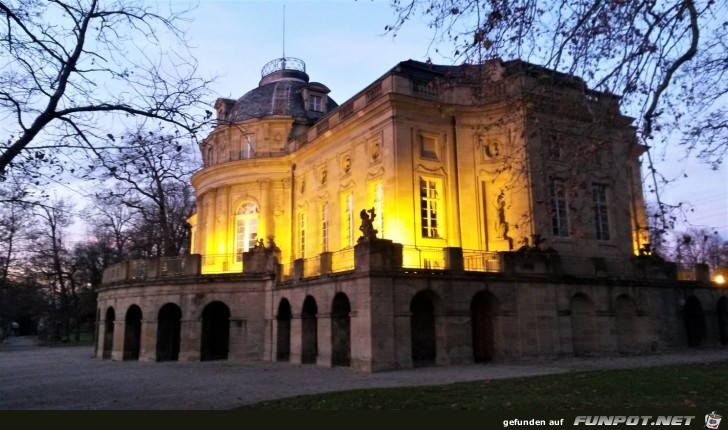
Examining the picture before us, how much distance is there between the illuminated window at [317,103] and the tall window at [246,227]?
22.4 ft

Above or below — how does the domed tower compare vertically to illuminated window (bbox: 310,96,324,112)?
below

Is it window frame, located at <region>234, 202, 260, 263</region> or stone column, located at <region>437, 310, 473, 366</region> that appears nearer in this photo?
stone column, located at <region>437, 310, 473, 366</region>

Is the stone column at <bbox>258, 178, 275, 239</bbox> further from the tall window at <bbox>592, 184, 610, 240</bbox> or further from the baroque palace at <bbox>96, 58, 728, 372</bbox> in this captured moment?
the tall window at <bbox>592, 184, 610, 240</bbox>

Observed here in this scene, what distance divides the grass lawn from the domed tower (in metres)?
19.9

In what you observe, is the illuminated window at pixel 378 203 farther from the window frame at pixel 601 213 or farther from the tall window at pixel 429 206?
the window frame at pixel 601 213

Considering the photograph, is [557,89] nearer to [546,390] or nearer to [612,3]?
[612,3]

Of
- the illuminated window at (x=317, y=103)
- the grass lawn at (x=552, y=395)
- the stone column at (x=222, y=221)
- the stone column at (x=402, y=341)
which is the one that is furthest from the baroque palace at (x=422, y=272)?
the grass lawn at (x=552, y=395)

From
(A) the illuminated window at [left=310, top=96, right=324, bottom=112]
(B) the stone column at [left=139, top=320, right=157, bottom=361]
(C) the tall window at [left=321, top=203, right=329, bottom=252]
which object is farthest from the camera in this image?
(A) the illuminated window at [left=310, top=96, right=324, bottom=112]

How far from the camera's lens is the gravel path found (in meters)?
12.4

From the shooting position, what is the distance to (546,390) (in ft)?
36.9

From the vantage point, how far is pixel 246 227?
32125mm

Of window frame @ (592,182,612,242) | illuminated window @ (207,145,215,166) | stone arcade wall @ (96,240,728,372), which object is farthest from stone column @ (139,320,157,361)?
window frame @ (592,182,612,242)

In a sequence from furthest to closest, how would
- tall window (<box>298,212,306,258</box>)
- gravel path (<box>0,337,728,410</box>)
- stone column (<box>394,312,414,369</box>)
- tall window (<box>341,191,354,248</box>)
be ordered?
tall window (<box>298,212,306,258</box>), tall window (<box>341,191,354,248</box>), stone column (<box>394,312,414,369</box>), gravel path (<box>0,337,728,410</box>)

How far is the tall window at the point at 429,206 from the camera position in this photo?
22.7 meters
